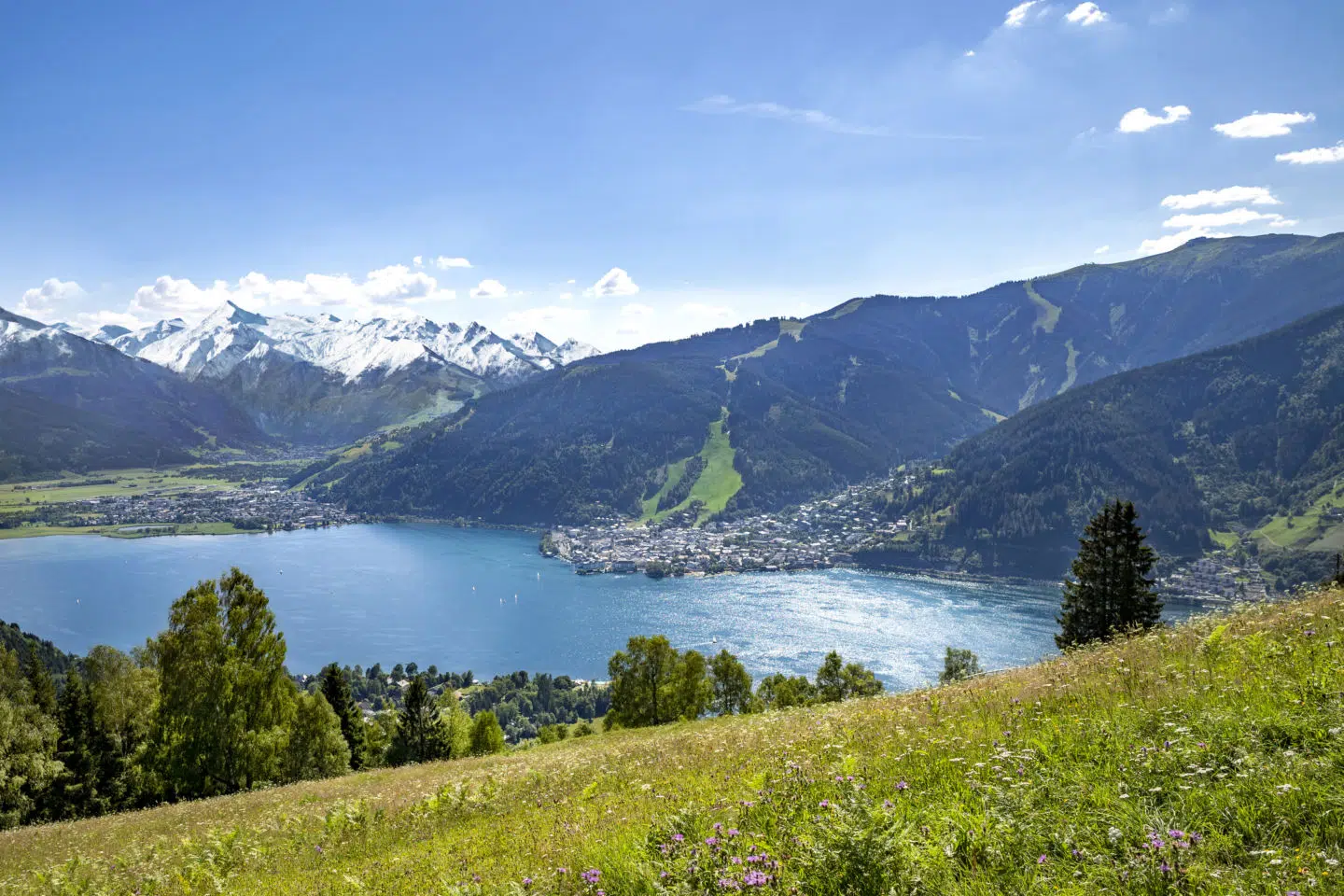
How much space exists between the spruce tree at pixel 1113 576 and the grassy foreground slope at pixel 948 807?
46.3 meters

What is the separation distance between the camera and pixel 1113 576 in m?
55.0

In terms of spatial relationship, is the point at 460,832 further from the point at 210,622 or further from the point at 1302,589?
the point at 210,622

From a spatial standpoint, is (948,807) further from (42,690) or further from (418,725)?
(42,690)

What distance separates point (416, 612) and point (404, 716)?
155224 millimetres

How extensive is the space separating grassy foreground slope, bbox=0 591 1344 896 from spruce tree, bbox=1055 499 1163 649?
46.3 metres

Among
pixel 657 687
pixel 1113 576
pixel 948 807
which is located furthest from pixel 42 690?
pixel 1113 576

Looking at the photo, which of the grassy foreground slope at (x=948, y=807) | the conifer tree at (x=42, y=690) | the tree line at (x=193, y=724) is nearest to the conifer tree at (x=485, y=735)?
the tree line at (x=193, y=724)

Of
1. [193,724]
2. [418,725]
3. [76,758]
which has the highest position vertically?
[193,724]

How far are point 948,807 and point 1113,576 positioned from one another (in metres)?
59.1

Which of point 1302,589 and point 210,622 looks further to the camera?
point 210,622

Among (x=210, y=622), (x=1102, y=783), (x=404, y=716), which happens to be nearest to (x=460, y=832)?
(x=1102, y=783)

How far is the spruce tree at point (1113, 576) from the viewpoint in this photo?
5375 cm

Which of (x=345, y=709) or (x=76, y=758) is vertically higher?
(x=76, y=758)

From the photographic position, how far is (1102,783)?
20.2 feet
